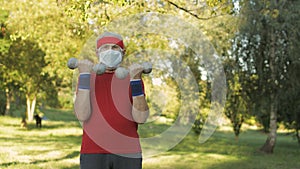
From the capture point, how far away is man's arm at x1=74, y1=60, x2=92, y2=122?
371 centimetres

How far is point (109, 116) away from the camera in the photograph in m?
3.81

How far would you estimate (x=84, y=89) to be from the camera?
12.2ft

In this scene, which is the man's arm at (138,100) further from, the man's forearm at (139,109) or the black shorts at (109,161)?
the black shorts at (109,161)

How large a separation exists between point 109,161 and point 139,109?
1.74 ft

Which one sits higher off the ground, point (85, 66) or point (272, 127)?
point (85, 66)

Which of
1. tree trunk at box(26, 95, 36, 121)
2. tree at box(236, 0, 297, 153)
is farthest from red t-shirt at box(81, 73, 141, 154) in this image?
A: tree trunk at box(26, 95, 36, 121)

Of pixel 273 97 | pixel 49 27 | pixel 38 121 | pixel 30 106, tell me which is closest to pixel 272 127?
pixel 273 97

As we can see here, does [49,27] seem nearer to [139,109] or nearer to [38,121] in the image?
[38,121]

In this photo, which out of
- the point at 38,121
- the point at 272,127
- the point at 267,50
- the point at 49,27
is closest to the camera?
the point at 267,50

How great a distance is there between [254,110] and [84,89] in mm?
18834

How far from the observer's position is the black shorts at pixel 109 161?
380 cm

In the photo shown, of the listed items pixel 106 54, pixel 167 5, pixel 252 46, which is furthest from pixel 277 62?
pixel 106 54

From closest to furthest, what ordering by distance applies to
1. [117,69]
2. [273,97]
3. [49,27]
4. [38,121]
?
[117,69] < [49,27] < [273,97] < [38,121]

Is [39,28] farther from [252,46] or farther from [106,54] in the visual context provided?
[106,54]
